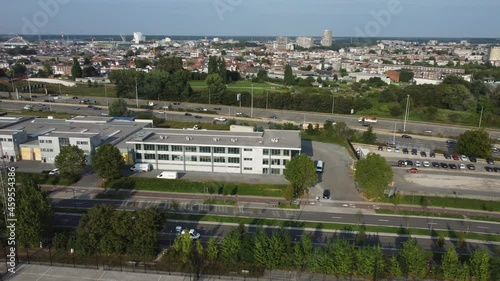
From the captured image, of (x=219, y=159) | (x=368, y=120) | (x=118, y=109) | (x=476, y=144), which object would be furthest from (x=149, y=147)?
(x=368, y=120)

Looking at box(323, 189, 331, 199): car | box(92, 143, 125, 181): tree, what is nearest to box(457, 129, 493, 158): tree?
box(323, 189, 331, 199): car

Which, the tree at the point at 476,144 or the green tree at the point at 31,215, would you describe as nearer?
the green tree at the point at 31,215

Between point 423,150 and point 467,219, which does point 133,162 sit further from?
point 423,150

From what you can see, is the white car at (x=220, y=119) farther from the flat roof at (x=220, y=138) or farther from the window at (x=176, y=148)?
the window at (x=176, y=148)

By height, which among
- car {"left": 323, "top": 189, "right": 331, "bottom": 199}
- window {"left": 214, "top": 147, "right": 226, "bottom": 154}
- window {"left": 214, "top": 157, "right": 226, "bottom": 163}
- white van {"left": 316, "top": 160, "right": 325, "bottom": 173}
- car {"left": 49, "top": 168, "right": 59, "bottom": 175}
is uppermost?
window {"left": 214, "top": 147, "right": 226, "bottom": 154}

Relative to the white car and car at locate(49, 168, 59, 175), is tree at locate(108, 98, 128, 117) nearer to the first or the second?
the white car

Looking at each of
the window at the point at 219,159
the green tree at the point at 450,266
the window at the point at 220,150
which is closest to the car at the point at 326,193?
the window at the point at 219,159

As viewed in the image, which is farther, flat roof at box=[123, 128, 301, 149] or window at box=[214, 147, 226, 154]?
flat roof at box=[123, 128, 301, 149]
